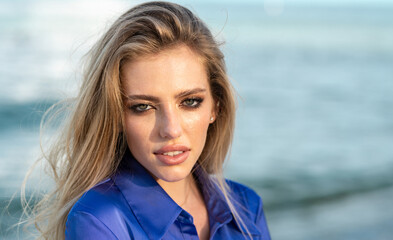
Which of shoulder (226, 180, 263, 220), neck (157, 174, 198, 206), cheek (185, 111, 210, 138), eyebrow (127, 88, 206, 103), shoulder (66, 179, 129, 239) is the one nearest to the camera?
shoulder (66, 179, 129, 239)

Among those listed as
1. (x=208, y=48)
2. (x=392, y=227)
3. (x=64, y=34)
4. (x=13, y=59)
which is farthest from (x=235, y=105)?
(x=64, y=34)

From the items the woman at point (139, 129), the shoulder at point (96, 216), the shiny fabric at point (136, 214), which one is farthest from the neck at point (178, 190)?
the shoulder at point (96, 216)

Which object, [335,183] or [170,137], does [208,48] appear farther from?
[335,183]

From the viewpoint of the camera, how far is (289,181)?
9.11 meters

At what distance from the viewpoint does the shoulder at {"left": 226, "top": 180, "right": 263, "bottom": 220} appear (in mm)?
3078

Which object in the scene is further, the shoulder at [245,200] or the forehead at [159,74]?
the shoulder at [245,200]

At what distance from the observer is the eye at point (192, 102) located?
256 cm

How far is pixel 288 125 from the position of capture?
11.9 meters

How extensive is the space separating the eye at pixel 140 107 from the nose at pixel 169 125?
0.07 m

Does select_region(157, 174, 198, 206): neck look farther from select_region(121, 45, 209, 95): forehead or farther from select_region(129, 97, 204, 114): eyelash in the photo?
select_region(121, 45, 209, 95): forehead

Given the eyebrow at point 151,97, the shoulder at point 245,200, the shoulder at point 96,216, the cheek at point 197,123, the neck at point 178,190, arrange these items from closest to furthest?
the shoulder at point 96,216
the eyebrow at point 151,97
the cheek at point 197,123
the neck at point 178,190
the shoulder at point 245,200

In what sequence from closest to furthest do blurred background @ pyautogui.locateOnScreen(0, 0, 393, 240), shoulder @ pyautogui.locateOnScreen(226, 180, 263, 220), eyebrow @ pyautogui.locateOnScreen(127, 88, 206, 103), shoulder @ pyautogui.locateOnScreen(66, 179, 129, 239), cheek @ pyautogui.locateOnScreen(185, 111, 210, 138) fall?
shoulder @ pyautogui.locateOnScreen(66, 179, 129, 239)
eyebrow @ pyautogui.locateOnScreen(127, 88, 206, 103)
cheek @ pyautogui.locateOnScreen(185, 111, 210, 138)
shoulder @ pyautogui.locateOnScreen(226, 180, 263, 220)
blurred background @ pyautogui.locateOnScreen(0, 0, 393, 240)

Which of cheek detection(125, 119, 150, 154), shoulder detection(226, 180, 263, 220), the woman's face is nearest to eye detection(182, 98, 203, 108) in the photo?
the woman's face

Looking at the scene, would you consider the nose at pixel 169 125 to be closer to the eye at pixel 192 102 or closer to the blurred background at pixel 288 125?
the eye at pixel 192 102
